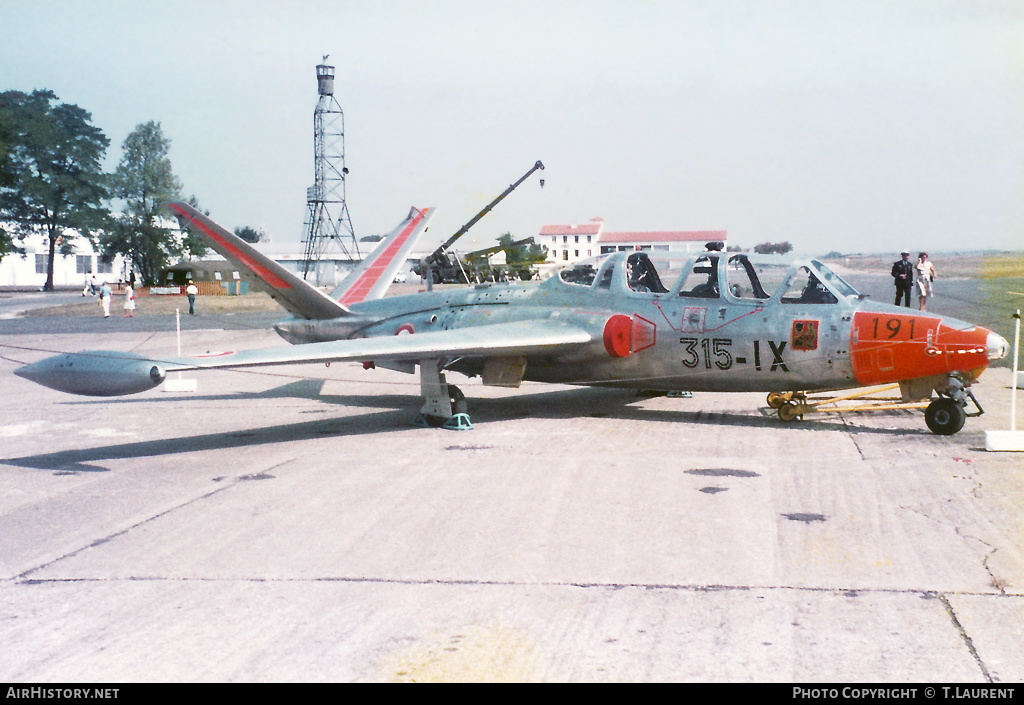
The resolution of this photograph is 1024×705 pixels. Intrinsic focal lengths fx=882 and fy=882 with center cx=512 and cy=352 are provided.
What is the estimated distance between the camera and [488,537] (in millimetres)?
6922

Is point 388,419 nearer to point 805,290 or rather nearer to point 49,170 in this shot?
point 805,290

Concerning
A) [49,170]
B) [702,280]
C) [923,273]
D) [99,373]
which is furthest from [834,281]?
[49,170]

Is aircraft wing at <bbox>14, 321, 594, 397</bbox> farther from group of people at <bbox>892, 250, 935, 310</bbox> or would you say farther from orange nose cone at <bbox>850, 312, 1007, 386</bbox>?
group of people at <bbox>892, 250, 935, 310</bbox>

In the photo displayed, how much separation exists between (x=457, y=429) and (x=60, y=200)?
82979mm

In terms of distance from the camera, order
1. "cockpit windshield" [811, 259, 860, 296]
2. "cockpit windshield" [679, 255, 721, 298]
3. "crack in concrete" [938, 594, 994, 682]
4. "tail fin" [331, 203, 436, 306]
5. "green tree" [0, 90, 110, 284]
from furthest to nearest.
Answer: "green tree" [0, 90, 110, 284] < "tail fin" [331, 203, 436, 306] < "cockpit windshield" [679, 255, 721, 298] < "cockpit windshield" [811, 259, 860, 296] < "crack in concrete" [938, 594, 994, 682]

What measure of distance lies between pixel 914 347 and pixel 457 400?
20.3 feet

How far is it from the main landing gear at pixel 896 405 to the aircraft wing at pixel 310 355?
299 cm

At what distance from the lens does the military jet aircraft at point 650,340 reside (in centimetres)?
1052

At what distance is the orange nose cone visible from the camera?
10.4 metres

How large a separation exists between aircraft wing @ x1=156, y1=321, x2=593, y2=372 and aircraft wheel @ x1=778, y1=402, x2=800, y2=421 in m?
2.87

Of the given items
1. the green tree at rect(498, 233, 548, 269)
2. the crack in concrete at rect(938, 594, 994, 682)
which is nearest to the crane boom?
the green tree at rect(498, 233, 548, 269)

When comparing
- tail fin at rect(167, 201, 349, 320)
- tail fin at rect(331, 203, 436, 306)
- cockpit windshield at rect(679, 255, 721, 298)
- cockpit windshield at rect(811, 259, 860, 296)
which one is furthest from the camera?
tail fin at rect(331, 203, 436, 306)

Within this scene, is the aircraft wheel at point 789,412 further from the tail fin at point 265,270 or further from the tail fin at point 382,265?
the tail fin at point 382,265

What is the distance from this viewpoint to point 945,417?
10.9 metres
